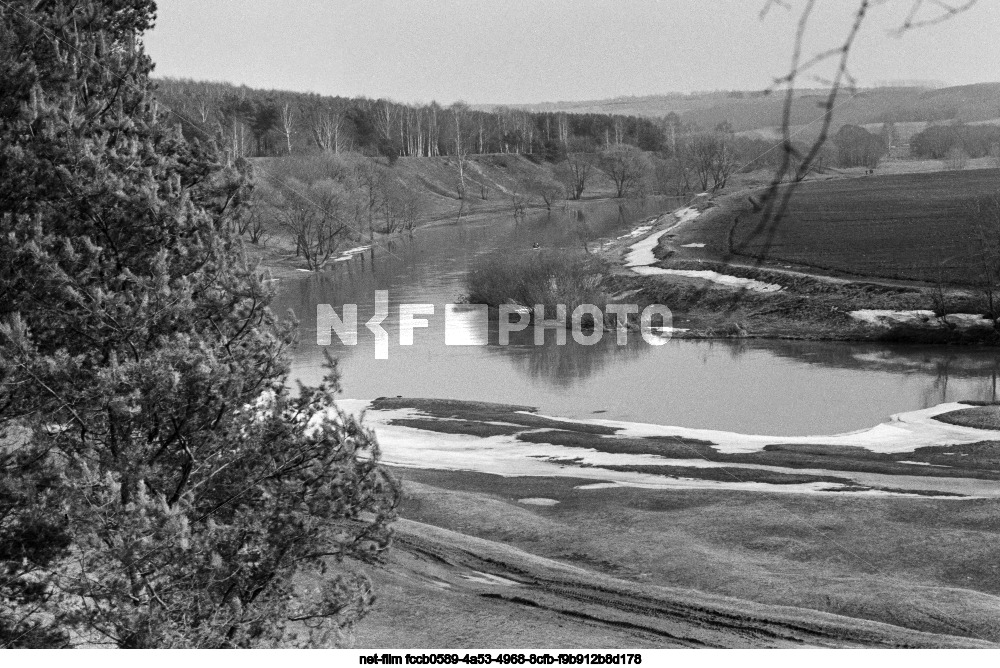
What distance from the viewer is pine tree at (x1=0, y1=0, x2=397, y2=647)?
5.64 metres

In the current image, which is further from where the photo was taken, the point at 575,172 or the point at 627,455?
the point at 575,172

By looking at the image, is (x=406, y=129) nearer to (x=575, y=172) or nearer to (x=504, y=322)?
(x=575, y=172)

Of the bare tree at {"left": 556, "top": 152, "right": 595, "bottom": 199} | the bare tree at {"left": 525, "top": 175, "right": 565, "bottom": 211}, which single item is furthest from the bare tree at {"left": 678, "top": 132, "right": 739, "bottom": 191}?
the bare tree at {"left": 556, "top": 152, "right": 595, "bottom": 199}

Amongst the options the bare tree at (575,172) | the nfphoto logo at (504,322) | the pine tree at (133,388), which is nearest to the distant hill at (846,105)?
the pine tree at (133,388)

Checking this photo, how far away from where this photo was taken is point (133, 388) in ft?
18.8

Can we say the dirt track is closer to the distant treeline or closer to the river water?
the river water

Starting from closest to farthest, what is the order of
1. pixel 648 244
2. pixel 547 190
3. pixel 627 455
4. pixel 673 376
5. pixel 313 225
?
pixel 627 455 → pixel 673 376 → pixel 648 244 → pixel 313 225 → pixel 547 190

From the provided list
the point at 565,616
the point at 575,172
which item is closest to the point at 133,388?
the point at 565,616

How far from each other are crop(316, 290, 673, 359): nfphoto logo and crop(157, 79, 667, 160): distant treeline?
149 ft

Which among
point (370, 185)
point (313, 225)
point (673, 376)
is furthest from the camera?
point (370, 185)

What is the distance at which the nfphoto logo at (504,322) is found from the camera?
3428 centimetres

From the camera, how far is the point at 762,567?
13211 mm

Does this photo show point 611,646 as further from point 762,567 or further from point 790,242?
point 790,242

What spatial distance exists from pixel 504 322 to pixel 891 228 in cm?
2462
